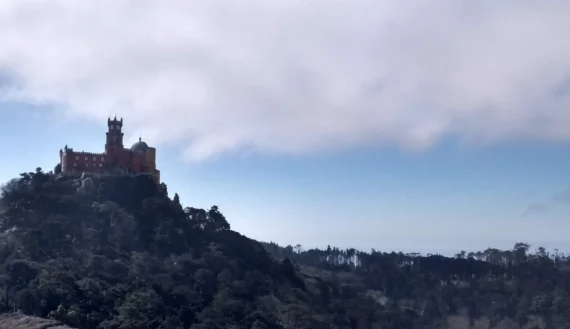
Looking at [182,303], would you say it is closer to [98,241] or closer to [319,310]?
[98,241]

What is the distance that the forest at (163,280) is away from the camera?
45.3 meters

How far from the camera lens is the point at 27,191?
6144 centimetres

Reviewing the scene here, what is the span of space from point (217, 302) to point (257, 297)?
8.23m

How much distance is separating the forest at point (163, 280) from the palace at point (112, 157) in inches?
59.7

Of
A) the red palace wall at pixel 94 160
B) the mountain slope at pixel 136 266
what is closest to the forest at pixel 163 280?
the mountain slope at pixel 136 266

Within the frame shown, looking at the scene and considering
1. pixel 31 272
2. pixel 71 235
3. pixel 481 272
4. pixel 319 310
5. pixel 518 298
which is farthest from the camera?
pixel 481 272

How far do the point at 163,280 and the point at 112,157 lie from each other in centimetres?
1774

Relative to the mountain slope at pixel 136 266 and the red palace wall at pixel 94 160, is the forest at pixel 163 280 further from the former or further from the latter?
the red palace wall at pixel 94 160

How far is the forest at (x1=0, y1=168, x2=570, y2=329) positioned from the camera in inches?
1784

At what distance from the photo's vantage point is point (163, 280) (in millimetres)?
55188

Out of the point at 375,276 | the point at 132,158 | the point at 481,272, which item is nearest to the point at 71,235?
the point at 132,158

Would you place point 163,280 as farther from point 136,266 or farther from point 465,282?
point 465,282

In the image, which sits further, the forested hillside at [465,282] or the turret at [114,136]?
the forested hillside at [465,282]

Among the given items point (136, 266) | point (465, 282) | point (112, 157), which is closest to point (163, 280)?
point (136, 266)
